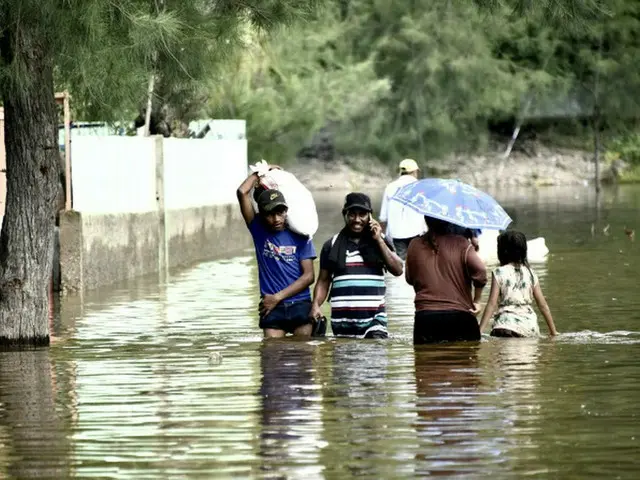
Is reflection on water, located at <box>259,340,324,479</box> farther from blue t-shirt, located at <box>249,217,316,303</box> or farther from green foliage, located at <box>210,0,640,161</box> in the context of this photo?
green foliage, located at <box>210,0,640,161</box>

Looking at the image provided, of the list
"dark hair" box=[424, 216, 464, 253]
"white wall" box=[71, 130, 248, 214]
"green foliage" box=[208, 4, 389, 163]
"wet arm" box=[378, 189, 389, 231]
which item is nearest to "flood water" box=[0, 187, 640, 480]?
"dark hair" box=[424, 216, 464, 253]

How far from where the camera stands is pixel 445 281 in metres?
11.1

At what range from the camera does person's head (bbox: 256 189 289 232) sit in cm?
1139

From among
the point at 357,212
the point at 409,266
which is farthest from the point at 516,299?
the point at 357,212

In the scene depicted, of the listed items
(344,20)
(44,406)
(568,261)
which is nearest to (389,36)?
(344,20)

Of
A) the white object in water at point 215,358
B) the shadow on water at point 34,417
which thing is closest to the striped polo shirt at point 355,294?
the white object in water at point 215,358

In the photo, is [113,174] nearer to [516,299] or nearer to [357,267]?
[357,267]

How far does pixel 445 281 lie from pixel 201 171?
12.9m

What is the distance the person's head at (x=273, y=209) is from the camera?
11391 millimetres

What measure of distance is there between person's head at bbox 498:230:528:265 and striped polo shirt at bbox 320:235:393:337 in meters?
0.91

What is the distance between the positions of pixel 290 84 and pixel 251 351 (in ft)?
114

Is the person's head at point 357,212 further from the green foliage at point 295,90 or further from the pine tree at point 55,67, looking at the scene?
the green foliage at point 295,90

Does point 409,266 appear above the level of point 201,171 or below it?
below

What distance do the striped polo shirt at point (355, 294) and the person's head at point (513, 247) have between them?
2.98 ft
